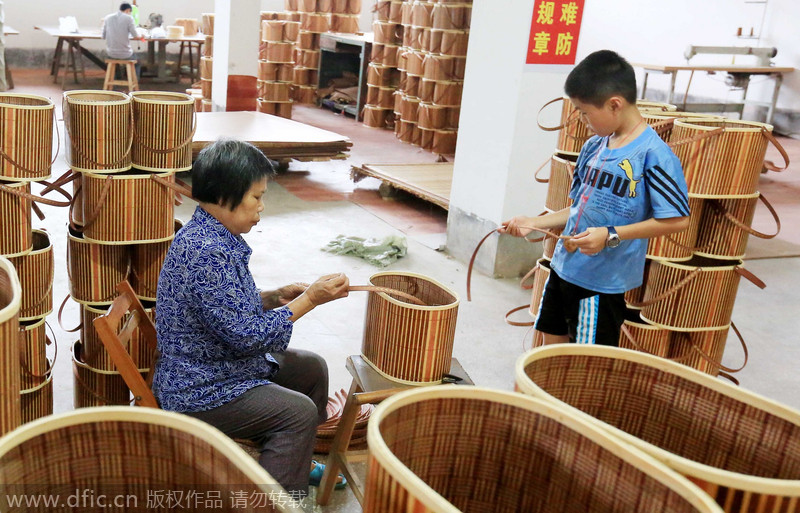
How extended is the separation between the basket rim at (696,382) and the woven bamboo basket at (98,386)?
215 cm

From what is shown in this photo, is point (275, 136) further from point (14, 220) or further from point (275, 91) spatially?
point (14, 220)

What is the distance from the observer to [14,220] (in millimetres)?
2768

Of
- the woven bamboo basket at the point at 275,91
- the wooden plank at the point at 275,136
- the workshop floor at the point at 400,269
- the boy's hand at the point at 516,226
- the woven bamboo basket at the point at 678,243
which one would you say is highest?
the boy's hand at the point at 516,226

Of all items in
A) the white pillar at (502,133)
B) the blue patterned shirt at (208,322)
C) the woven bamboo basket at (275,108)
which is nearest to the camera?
the blue patterned shirt at (208,322)

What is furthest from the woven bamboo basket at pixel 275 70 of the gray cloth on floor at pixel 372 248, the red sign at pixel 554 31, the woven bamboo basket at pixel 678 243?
the woven bamboo basket at pixel 678 243

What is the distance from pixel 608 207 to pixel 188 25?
1270 centimetres

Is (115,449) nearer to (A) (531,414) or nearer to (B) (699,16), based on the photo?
(A) (531,414)

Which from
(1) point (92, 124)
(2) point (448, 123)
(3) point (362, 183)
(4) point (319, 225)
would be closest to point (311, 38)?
(2) point (448, 123)

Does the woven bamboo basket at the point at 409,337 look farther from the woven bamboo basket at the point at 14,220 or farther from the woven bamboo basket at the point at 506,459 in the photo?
the woven bamboo basket at the point at 14,220

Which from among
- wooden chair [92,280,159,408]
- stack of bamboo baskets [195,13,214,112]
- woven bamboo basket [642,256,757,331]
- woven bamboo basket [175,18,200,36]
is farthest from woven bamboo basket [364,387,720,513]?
woven bamboo basket [175,18,200,36]

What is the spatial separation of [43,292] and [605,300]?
2.02m

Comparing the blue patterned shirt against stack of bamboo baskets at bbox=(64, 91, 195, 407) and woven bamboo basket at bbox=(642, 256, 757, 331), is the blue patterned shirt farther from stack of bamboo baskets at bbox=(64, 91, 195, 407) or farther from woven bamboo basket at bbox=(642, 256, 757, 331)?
woven bamboo basket at bbox=(642, 256, 757, 331)

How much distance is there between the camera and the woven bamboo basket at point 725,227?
347cm

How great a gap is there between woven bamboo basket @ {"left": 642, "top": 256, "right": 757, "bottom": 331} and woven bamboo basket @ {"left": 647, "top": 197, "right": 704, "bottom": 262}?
4cm
